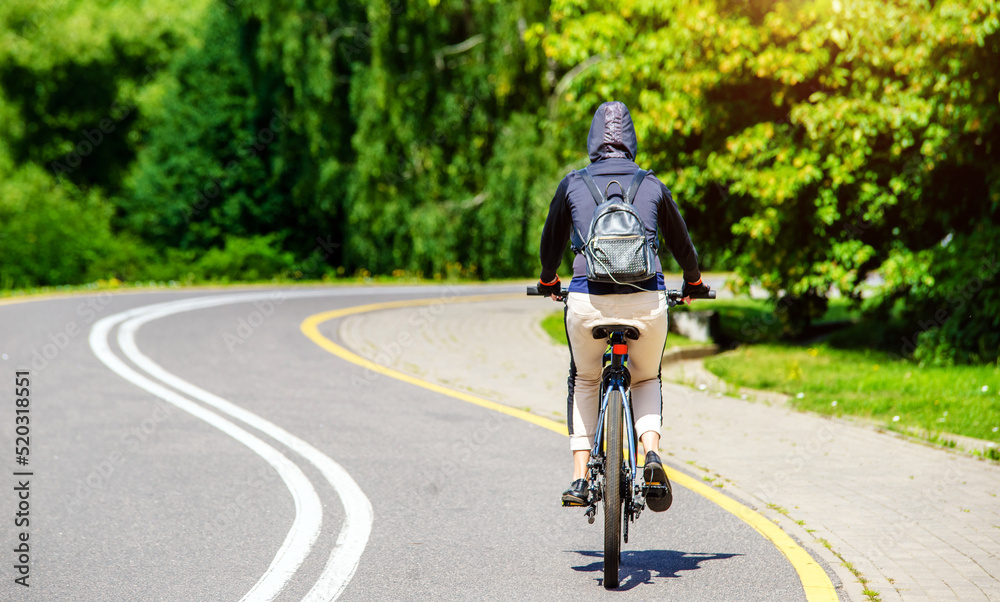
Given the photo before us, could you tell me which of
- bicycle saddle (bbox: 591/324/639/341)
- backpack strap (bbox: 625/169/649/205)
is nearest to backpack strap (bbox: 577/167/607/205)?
backpack strap (bbox: 625/169/649/205)

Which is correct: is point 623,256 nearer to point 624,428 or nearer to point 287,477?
point 624,428

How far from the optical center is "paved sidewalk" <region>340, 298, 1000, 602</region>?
4.79m

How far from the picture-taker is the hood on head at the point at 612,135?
4695 millimetres

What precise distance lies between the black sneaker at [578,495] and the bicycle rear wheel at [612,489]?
0.20 metres

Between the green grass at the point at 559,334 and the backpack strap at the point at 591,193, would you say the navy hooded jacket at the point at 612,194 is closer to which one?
the backpack strap at the point at 591,193

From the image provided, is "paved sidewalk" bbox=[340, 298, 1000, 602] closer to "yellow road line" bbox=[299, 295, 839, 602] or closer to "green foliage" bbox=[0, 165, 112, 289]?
"yellow road line" bbox=[299, 295, 839, 602]

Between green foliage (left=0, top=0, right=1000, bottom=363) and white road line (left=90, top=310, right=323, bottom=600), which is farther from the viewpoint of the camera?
green foliage (left=0, top=0, right=1000, bottom=363)

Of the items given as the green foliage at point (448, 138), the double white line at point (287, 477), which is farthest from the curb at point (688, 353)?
the green foliage at point (448, 138)

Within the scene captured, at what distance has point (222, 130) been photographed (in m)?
30.7

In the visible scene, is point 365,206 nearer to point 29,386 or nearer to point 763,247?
point 763,247

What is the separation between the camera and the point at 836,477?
6520 millimetres

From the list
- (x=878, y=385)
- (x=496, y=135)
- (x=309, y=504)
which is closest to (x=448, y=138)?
(x=496, y=135)

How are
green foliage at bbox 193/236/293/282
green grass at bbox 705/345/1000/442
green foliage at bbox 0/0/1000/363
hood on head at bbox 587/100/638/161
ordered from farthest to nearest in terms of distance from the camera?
green foliage at bbox 193/236/293/282, green foliage at bbox 0/0/1000/363, green grass at bbox 705/345/1000/442, hood on head at bbox 587/100/638/161

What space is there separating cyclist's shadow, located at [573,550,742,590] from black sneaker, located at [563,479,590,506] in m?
0.44
